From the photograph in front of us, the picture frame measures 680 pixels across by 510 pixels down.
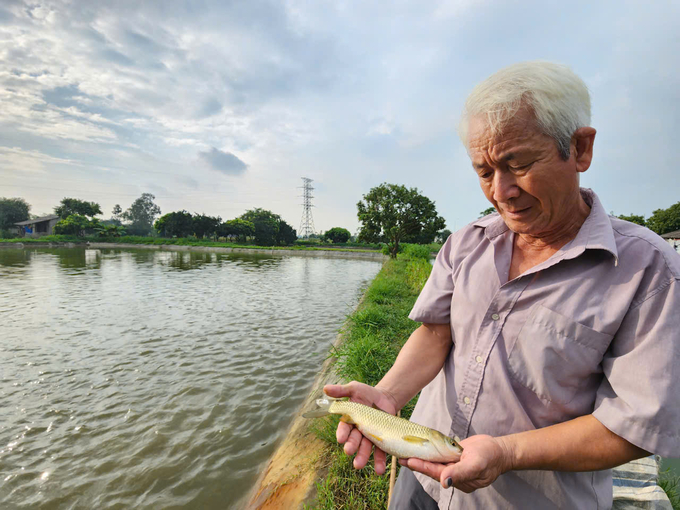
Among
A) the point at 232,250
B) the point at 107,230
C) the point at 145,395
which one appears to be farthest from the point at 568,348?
the point at 107,230

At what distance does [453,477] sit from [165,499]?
3.19 meters

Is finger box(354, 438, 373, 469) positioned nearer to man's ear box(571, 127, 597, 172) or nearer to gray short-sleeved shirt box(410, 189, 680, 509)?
gray short-sleeved shirt box(410, 189, 680, 509)

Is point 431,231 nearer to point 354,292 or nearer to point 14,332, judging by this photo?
point 354,292

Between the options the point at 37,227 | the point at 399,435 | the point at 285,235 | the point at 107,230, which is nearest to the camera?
the point at 399,435

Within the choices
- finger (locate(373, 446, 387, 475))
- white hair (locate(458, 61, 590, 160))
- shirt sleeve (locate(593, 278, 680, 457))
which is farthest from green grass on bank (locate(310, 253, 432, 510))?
white hair (locate(458, 61, 590, 160))

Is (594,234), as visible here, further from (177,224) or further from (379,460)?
(177,224)

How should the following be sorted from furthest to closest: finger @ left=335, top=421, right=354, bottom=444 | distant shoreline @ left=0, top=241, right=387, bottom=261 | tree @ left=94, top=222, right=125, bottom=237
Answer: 1. tree @ left=94, top=222, right=125, bottom=237
2. distant shoreline @ left=0, top=241, right=387, bottom=261
3. finger @ left=335, top=421, right=354, bottom=444

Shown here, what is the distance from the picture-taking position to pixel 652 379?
880 millimetres

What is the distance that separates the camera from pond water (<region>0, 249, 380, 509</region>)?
10.7ft

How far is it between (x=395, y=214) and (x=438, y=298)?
23772 mm

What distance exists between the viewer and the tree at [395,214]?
24609mm

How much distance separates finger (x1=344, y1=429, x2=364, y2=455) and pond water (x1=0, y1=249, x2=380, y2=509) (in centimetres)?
246

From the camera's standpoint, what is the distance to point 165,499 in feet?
10.1

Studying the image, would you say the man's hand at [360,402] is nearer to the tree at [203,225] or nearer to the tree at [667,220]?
the tree at [667,220]
